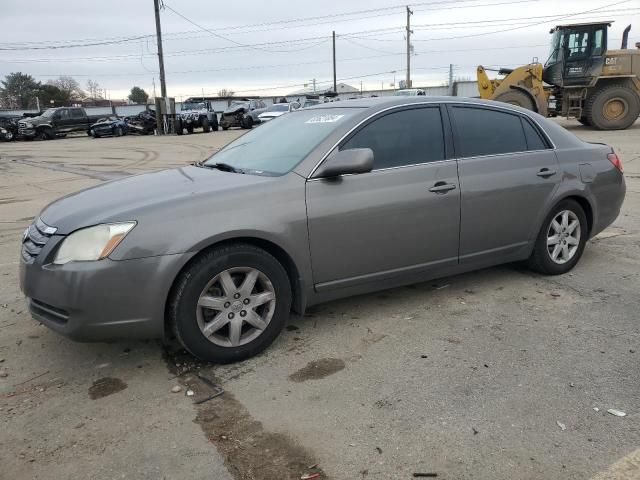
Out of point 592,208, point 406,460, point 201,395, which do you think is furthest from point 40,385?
point 592,208

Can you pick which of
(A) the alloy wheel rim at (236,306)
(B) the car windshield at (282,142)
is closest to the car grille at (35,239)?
(A) the alloy wheel rim at (236,306)

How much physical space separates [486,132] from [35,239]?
10.8ft

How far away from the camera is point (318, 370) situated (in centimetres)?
331

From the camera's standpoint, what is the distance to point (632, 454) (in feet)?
8.11

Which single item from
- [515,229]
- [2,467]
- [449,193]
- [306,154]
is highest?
[306,154]

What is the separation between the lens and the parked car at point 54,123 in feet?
103

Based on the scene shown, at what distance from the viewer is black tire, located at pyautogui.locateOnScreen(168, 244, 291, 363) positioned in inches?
125

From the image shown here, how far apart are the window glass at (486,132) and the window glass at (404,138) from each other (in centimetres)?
21

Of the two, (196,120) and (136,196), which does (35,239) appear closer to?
(136,196)

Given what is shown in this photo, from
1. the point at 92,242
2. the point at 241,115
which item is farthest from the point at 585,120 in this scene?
the point at 92,242

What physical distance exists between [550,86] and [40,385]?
21371 mm

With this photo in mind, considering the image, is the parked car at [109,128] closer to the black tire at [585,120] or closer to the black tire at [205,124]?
the black tire at [205,124]

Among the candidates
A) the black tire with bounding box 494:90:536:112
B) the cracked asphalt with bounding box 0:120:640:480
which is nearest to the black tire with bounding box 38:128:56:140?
the black tire with bounding box 494:90:536:112

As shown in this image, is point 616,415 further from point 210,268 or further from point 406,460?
point 210,268
